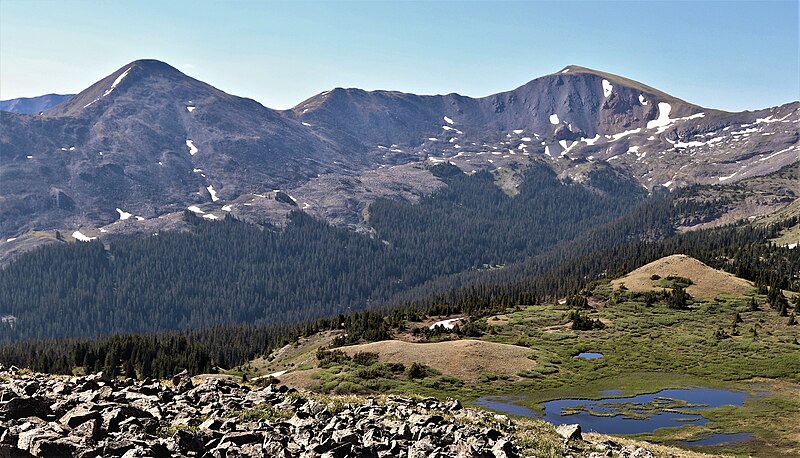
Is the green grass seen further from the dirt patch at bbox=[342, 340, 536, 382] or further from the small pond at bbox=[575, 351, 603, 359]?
the dirt patch at bbox=[342, 340, 536, 382]

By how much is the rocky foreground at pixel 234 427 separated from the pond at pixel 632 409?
22.7 metres

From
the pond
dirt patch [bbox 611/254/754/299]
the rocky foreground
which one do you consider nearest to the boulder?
the rocky foreground

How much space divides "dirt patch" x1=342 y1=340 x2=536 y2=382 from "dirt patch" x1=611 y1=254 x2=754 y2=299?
239 feet

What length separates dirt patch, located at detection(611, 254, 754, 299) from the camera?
147250mm

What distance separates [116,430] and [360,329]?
10250 centimetres

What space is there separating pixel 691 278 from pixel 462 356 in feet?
320

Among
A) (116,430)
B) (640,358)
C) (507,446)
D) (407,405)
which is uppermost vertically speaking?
(116,430)

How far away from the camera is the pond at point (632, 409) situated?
189 ft

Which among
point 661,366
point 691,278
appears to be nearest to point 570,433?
point 661,366

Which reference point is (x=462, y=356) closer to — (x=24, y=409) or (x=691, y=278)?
(x=24, y=409)

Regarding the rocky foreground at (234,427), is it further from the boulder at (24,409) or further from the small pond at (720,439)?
the small pond at (720,439)

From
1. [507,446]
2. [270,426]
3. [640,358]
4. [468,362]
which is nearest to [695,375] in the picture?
[640,358]

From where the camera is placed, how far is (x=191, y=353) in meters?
139

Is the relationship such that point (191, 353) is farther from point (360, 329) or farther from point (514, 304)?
point (514, 304)
